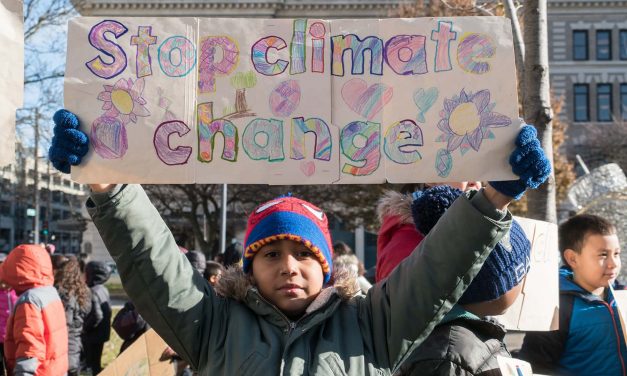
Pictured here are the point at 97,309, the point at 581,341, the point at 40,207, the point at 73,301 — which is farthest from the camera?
the point at 40,207

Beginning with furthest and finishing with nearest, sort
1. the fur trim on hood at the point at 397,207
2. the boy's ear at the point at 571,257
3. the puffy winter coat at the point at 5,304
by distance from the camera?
the puffy winter coat at the point at 5,304 < the boy's ear at the point at 571,257 < the fur trim on hood at the point at 397,207

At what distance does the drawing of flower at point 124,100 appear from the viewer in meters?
2.13

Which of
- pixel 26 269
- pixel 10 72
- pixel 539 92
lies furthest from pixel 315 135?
pixel 26 269

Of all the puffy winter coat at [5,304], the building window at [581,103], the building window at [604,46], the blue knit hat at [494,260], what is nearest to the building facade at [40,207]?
the puffy winter coat at [5,304]

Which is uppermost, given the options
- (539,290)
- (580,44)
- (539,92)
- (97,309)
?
(580,44)

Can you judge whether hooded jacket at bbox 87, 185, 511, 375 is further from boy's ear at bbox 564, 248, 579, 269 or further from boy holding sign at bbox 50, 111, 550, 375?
boy's ear at bbox 564, 248, 579, 269

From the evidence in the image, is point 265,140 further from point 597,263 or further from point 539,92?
point 539,92

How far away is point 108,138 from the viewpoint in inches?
83.4

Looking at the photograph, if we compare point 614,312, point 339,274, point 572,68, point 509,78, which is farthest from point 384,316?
point 572,68

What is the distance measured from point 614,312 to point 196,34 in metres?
2.34

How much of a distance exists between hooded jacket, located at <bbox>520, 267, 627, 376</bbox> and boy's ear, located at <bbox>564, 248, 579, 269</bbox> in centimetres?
11

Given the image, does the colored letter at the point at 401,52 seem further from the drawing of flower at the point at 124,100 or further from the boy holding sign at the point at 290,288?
the drawing of flower at the point at 124,100

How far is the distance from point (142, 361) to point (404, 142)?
2169mm

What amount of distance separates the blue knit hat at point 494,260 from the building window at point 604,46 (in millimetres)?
38352
